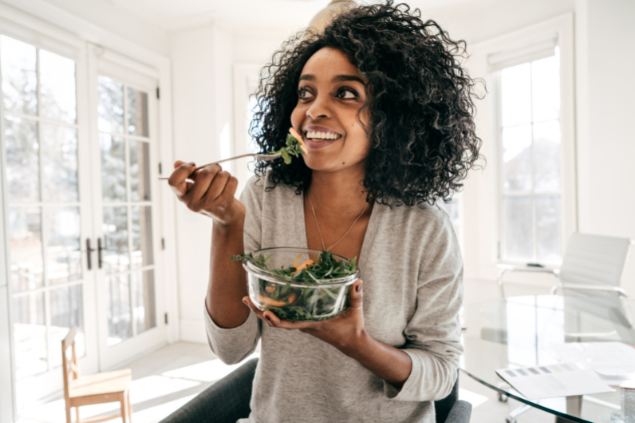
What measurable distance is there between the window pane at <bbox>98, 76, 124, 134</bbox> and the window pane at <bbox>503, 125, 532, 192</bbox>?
11.0 feet

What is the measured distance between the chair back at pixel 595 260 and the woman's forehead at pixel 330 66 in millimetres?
2175

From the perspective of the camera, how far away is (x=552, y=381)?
1.14 m

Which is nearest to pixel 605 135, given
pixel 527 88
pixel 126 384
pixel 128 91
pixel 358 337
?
pixel 527 88

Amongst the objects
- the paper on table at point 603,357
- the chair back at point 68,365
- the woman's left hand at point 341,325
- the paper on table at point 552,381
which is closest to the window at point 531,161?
the paper on table at point 603,357

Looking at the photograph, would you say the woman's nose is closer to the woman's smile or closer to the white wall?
the woman's smile

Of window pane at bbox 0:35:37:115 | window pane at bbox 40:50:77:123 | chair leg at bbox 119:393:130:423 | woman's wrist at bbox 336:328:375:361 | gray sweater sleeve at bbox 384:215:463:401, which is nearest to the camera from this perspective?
woman's wrist at bbox 336:328:375:361

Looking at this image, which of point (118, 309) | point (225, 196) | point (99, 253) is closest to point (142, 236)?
point (99, 253)

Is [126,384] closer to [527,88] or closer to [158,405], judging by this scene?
[158,405]

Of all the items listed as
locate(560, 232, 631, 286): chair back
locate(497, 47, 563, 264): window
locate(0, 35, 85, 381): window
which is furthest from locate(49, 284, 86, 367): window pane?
locate(497, 47, 563, 264): window

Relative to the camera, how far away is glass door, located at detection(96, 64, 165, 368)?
314 cm

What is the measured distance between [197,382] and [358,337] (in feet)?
8.42

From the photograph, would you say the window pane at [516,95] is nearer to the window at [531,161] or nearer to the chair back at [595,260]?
the window at [531,161]

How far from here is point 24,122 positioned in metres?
2.52

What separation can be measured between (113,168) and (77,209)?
502 mm
